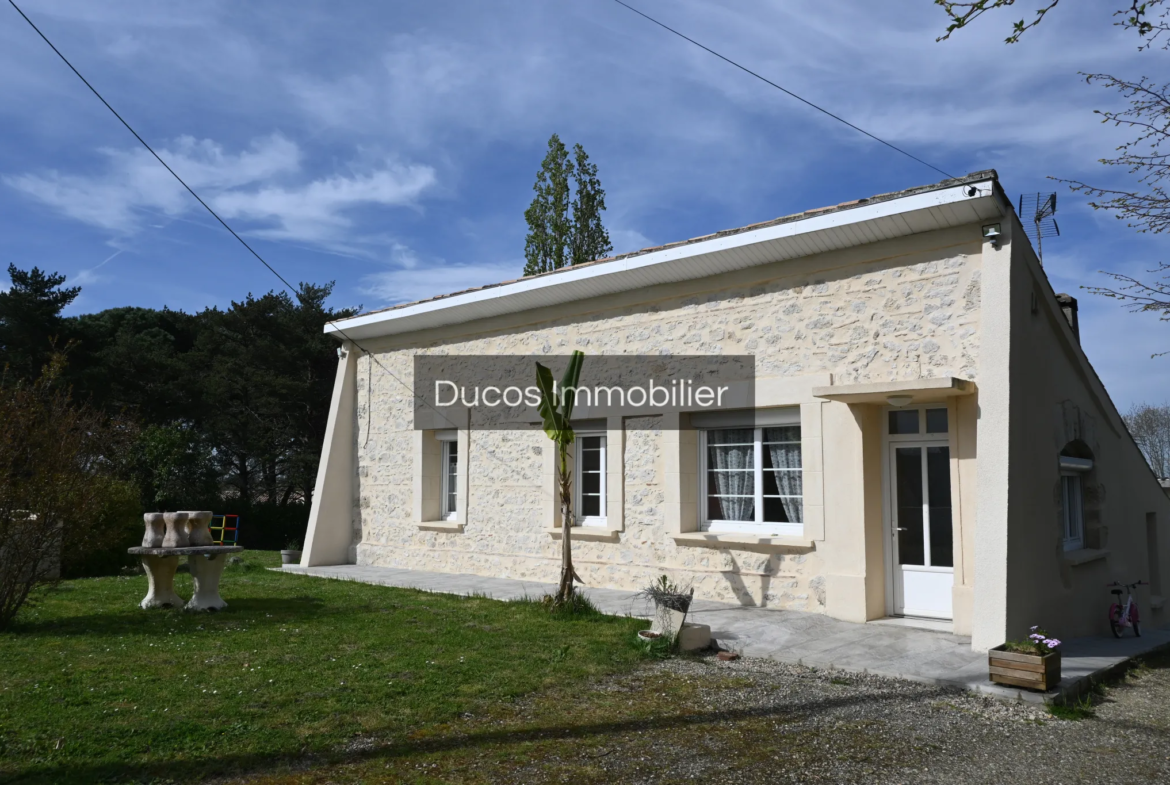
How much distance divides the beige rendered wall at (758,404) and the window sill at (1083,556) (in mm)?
1950

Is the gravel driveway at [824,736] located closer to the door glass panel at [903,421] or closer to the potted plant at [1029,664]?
the potted plant at [1029,664]

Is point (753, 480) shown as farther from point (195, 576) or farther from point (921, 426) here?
point (195, 576)

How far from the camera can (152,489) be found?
61.6 feet

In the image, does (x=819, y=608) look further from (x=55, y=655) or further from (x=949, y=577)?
(x=55, y=655)

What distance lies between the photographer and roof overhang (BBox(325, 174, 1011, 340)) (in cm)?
739

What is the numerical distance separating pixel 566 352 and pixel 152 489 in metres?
12.7

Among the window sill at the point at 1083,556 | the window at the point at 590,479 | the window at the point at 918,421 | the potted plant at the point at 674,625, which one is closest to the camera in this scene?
the potted plant at the point at 674,625

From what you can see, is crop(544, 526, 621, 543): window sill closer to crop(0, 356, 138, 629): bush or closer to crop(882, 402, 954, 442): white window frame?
crop(882, 402, 954, 442): white window frame

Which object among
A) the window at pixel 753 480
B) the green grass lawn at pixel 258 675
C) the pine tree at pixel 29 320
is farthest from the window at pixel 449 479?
the pine tree at pixel 29 320

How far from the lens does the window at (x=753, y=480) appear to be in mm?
8883

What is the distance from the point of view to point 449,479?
43.2ft

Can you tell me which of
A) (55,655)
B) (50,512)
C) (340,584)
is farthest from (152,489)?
(55,655)

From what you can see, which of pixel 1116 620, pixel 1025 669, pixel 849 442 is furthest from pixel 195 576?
pixel 1116 620

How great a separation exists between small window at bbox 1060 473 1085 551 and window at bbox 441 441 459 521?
8.49 m
